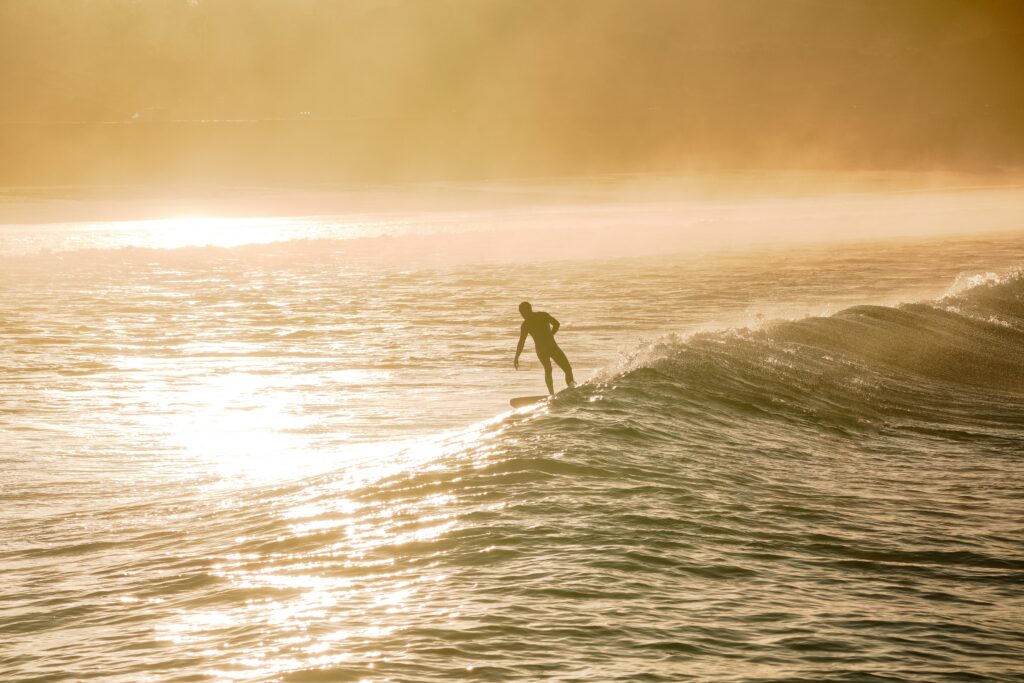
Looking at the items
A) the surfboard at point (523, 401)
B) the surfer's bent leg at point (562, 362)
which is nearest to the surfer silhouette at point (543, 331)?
the surfer's bent leg at point (562, 362)

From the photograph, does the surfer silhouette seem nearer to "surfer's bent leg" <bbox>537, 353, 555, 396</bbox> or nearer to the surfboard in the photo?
"surfer's bent leg" <bbox>537, 353, 555, 396</bbox>

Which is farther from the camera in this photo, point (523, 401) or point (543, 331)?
point (543, 331)

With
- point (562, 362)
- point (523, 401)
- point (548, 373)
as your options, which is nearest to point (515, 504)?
point (523, 401)

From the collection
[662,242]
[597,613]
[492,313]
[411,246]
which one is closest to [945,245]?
[662,242]

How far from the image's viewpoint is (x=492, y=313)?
34812 mm

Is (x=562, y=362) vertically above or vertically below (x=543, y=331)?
below

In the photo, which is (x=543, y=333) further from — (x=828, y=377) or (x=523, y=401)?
(x=828, y=377)

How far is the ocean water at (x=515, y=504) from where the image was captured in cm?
930

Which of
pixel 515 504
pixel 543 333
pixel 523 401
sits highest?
pixel 543 333

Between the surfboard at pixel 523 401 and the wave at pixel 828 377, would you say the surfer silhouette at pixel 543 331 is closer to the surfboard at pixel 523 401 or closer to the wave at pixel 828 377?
the surfboard at pixel 523 401

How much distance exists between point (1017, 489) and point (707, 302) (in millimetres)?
23301

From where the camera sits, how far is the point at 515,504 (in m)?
13.0

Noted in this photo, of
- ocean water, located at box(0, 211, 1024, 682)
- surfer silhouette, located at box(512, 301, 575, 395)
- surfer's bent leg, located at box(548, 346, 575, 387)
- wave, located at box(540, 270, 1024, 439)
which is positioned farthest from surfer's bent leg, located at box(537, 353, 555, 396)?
ocean water, located at box(0, 211, 1024, 682)

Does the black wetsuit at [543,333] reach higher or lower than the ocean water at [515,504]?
higher
